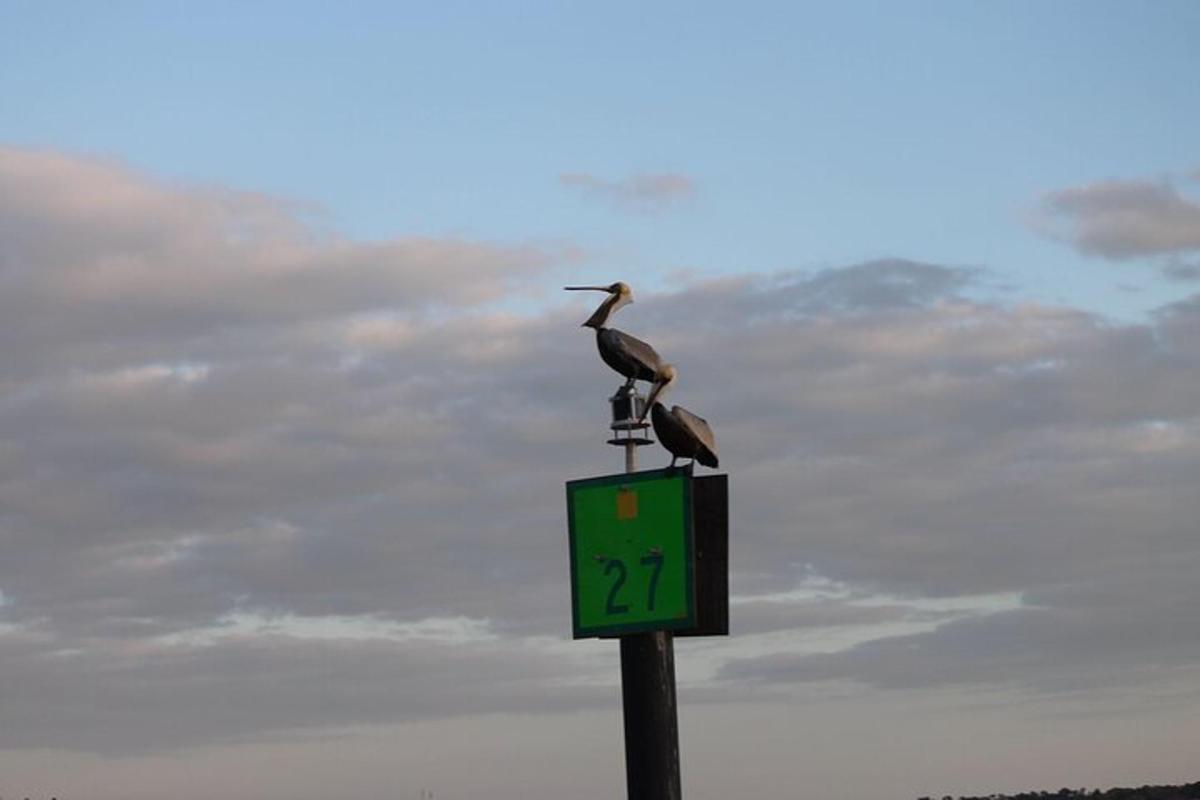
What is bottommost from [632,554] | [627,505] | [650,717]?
[650,717]

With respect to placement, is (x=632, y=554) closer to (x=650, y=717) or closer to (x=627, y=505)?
(x=627, y=505)

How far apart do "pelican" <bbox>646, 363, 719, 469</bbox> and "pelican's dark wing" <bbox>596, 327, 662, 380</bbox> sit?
53cm

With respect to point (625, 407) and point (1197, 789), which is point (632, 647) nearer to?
point (625, 407)

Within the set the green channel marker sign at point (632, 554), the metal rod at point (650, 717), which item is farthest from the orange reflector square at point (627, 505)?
the metal rod at point (650, 717)

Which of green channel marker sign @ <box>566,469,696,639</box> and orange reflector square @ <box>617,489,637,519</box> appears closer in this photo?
green channel marker sign @ <box>566,469,696,639</box>

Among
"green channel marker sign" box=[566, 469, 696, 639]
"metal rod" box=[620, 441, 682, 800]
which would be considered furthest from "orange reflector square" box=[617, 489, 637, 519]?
"metal rod" box=[620, 441, 682, 800]

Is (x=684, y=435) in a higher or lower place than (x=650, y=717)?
higher

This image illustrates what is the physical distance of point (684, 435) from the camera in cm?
2178

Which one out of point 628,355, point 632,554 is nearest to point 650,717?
point 632,554

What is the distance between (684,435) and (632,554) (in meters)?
1.41

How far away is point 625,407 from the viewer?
22.2 m

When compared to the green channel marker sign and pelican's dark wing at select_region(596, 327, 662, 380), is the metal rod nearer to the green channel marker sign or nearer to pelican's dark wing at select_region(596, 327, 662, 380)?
the green channel marker sign

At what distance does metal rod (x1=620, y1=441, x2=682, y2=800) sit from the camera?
2088 centimetres

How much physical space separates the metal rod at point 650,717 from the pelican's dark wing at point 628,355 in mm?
2931
